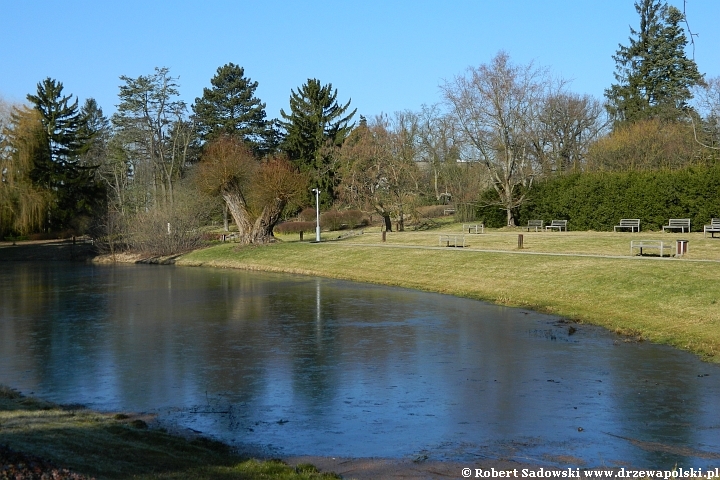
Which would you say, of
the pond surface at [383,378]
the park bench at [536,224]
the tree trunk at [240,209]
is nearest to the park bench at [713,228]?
the park bench at [536,224]

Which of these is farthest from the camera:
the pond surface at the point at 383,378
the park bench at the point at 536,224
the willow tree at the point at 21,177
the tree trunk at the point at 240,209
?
the willow tree at the point at 21,177

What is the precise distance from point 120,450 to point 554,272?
917 inches

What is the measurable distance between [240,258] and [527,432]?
39329 mm

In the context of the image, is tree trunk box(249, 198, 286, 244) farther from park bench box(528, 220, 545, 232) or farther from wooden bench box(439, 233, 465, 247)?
park bench box(528, 220, 545, 232)

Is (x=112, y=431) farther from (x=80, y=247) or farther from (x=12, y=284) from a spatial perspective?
(x=80, y=247)

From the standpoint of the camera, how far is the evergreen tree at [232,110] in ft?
265

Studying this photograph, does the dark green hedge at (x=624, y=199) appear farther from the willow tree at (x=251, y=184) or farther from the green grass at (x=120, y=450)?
the green grass at (x=120, y=450)

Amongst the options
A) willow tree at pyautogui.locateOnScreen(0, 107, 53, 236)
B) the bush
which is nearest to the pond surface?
the bush

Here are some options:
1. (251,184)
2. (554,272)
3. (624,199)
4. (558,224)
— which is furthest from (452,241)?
(251,184)

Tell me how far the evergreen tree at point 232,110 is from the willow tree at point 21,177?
18537 millimetres

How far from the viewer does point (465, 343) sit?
19906mm

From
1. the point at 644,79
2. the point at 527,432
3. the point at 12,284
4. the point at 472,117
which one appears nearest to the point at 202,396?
the point at 527,432

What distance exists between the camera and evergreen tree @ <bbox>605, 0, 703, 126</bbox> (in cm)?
6600

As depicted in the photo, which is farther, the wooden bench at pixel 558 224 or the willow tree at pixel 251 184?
the willow tree at pixel 251 184
